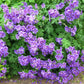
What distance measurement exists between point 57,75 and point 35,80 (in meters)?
0.51

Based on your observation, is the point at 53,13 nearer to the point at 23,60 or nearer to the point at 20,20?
the point at 20,20

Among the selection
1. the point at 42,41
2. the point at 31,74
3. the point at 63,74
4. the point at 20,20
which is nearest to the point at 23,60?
the point at 31,74

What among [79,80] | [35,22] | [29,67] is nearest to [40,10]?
[35,22]

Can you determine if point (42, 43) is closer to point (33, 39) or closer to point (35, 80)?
point (33, 39)

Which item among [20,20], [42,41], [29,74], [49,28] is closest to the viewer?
[42,41]

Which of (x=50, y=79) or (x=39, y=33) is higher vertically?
(x=39, y=33)

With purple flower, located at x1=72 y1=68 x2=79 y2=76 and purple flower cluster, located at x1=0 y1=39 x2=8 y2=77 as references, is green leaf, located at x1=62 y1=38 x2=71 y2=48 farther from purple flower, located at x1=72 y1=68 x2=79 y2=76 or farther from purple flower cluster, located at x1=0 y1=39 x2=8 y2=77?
purple flower cluster, located at x1=0 y1=39 x2=8 y2=77

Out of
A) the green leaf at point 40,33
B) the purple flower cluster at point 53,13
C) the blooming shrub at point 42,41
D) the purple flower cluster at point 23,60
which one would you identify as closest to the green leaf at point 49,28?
the blooming shrub at point 42,41

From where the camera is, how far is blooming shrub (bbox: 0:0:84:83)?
3.47 m

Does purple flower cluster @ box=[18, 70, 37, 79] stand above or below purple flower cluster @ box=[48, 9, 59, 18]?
below

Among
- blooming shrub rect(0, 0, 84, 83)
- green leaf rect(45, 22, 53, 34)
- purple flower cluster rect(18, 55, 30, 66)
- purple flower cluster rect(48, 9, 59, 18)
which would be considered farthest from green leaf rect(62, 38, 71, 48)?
purple flower cluster rect(18, 55, 30, 66)

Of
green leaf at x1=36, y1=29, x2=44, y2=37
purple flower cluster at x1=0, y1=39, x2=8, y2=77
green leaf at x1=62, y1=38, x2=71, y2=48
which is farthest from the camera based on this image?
green leaf at x1=36, y1=29, x2=44, y2=37

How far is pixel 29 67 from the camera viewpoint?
12.8 ft

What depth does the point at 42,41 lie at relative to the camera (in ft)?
11.3
